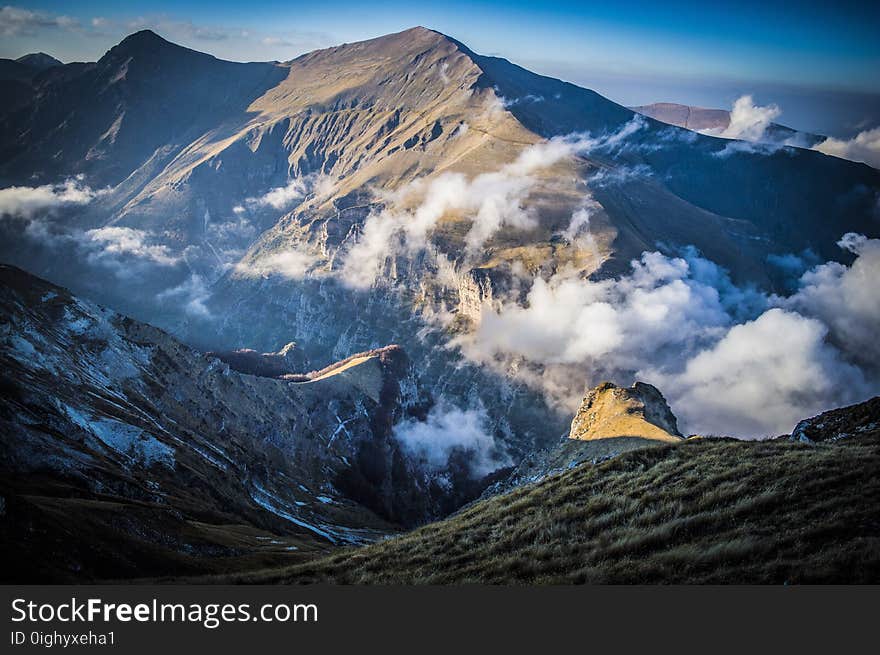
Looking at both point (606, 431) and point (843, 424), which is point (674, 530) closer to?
point (843, 424)

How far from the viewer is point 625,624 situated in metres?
15.2

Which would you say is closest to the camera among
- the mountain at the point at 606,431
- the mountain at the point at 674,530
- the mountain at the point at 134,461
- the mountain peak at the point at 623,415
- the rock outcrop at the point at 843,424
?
the mountain at the point at 674,530

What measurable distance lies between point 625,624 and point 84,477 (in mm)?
66969

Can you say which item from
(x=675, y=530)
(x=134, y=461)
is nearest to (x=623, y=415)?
(x=134, y=461)

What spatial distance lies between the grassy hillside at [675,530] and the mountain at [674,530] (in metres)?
0.05

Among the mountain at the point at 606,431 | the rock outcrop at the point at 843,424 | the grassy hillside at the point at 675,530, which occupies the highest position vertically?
the mountain at the point at 606,431

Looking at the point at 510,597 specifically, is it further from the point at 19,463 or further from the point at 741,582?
the point at 19,463

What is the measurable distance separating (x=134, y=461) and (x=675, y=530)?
287 feet

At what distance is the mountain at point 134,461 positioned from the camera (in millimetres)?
38938

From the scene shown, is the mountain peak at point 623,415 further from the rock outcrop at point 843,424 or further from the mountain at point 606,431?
the rock outcrop at point 843,424

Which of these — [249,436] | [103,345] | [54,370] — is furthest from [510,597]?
[249,436]

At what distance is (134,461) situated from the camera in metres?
91.4

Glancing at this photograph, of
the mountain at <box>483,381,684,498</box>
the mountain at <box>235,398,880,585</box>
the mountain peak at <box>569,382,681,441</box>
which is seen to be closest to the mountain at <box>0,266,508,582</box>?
the mountain at <box>235,398,880,585</box>

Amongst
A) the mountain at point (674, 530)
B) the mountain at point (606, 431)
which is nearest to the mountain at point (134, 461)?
the mountain at point (674, 530)
